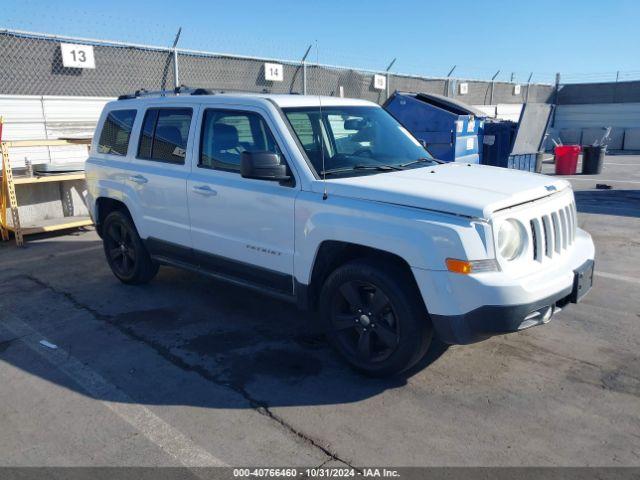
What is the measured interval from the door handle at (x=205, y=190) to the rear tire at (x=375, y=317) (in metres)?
1.33

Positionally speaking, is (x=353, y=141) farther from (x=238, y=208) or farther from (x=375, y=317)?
(x=375, y=317)

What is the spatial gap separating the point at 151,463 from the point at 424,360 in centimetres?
206

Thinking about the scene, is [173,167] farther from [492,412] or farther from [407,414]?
[492,412]

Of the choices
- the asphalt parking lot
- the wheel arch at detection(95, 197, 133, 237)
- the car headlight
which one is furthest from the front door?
the wheel arch at detection(95, 197, 133, 237)

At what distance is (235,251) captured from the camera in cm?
448

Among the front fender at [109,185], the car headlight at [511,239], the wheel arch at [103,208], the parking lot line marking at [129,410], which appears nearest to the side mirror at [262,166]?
the car headlight at [511,239]

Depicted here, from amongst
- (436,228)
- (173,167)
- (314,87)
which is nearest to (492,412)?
(436,228)

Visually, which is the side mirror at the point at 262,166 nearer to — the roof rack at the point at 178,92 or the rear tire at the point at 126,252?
the roof rack at the point at 178,92

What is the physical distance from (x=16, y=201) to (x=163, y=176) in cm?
430

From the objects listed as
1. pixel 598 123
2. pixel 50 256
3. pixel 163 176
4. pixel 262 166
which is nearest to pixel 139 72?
pixel 50 256

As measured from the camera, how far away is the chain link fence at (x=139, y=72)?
945 cm

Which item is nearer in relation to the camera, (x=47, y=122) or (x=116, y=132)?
(x=116, y=132)

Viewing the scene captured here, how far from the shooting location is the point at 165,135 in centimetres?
512

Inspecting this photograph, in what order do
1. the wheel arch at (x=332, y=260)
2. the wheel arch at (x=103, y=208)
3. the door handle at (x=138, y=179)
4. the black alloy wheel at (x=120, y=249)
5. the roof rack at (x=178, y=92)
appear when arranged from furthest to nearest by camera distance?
the wheel arch at (x=103, y=208) < the black alloy wheel at (x=120, y=249) < the door handle at (x=138, y=179) < the roof rack at (x=178, y=92) < the wheel arch at (x=332, y=260)
